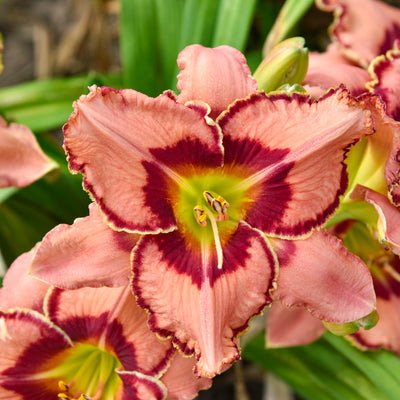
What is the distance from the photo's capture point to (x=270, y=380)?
1.10 m

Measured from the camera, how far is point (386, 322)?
76 centimetres

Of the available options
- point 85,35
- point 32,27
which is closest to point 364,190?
point 85,35

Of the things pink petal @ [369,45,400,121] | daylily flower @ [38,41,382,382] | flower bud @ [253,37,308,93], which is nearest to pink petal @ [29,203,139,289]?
daylily flower @ [38,41,382,382]

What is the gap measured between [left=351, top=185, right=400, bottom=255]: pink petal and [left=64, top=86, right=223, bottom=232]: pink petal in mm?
178

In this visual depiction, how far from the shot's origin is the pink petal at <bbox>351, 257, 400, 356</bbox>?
0.76m

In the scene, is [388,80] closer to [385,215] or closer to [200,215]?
[385,215]

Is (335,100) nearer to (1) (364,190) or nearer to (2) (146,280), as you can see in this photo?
(1) (364,190)

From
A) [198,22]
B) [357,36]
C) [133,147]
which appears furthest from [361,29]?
[133,147]

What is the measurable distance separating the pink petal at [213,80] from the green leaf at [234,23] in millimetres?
340

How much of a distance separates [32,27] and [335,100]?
5.60ft

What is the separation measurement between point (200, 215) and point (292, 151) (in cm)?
13

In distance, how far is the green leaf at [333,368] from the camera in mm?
801

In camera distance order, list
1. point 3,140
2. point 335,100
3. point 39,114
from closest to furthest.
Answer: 1. point 335,100
2. point 3,140
3. point 39,114

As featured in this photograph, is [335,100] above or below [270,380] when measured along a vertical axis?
above
